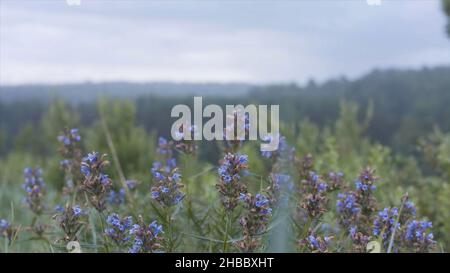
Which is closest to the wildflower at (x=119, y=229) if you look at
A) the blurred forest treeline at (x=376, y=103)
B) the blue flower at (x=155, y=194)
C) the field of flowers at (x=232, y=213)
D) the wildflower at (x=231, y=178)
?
the field of flowers at (x=232, y=213)

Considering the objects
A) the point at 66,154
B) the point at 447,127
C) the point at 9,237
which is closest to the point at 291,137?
the point at 66,154

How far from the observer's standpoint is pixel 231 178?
67.4 inches

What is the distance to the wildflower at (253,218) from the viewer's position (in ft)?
5.61

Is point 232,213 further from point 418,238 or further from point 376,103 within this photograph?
point 376,103

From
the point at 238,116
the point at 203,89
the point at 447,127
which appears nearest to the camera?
the point at 238,116

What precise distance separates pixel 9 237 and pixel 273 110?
130 cm

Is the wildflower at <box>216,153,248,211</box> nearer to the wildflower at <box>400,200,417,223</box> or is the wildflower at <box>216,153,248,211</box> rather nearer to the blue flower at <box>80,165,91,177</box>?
the blue flower at <box>80,165,91,177</box>

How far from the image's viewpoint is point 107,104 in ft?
38.4

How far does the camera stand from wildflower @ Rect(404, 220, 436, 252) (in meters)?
2.02

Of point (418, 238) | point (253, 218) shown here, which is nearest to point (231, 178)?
point (253, 218)

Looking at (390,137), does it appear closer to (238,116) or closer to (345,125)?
(345,125)

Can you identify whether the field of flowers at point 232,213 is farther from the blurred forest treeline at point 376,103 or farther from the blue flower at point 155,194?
the blurred forest treeline at point 376,103

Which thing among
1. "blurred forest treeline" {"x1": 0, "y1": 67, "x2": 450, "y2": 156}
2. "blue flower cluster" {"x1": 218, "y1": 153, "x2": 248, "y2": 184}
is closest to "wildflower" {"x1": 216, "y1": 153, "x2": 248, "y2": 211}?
"blue flower cluster" {"x1": 218, "y1": 153, "x2": 248, "y2": 184}

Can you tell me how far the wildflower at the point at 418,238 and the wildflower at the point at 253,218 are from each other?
591mm
